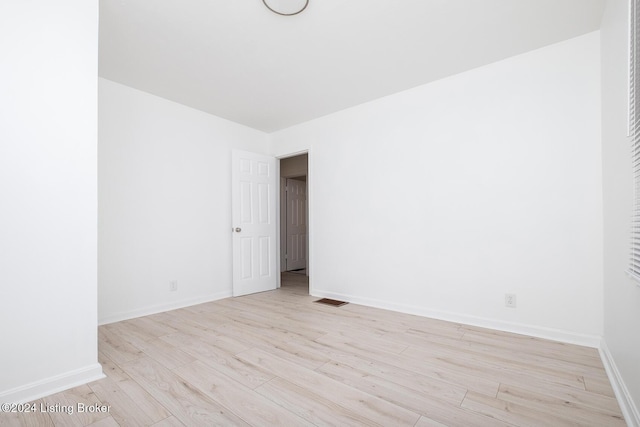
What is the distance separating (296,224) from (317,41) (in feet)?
15.0

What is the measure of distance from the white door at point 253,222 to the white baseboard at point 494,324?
1454 millimetres

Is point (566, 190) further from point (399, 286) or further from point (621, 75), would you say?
point (399, 286)

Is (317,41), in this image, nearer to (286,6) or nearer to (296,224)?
(286,6)

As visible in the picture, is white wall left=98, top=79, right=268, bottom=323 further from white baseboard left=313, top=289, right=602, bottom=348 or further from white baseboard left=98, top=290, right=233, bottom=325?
white baseboard left=313, top=289, right=602, bottom=348

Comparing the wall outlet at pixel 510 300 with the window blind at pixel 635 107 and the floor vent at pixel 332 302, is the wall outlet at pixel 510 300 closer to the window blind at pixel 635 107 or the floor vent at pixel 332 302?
the window blind at pixel 635 107

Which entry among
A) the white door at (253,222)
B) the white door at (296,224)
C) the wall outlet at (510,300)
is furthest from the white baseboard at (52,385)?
the white door at (296,224)

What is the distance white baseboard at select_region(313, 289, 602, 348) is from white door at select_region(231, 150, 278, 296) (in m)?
1.45

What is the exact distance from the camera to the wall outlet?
2.59 metres

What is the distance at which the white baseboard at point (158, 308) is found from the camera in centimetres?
296

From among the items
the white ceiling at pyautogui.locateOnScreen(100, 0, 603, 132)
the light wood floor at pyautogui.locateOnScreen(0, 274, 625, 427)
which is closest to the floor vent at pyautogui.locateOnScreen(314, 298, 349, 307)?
the light wood floor at pyautogui.locateOnScreen(0, 274, 625, 427)

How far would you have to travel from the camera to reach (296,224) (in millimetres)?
6637

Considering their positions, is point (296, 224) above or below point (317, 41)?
below

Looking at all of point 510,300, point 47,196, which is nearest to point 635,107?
point 510,300

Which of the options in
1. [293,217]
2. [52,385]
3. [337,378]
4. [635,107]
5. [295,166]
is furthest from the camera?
[293,217]
